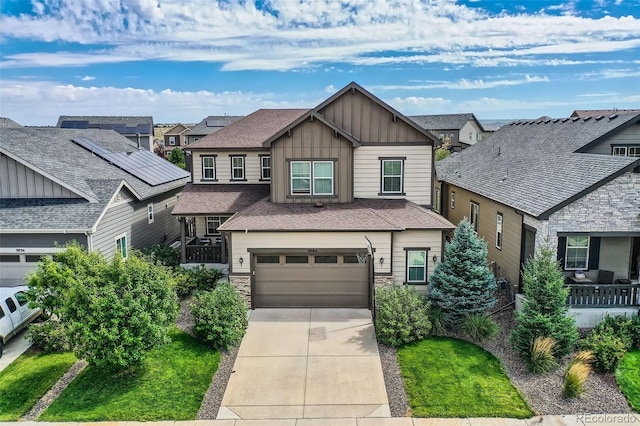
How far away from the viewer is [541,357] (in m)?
12.1

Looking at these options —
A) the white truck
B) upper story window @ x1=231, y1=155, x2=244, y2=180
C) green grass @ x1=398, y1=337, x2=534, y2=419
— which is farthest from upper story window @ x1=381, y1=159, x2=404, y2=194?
the white truck

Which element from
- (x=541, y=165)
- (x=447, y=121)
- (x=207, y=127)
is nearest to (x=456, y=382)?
(x=541, y=165)

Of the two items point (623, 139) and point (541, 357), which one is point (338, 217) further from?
point (623, 139)

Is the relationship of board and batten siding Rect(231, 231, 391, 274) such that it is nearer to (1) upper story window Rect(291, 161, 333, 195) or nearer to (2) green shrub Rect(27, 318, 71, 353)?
(1) upper story window Rect(291, 161, 333, 195)

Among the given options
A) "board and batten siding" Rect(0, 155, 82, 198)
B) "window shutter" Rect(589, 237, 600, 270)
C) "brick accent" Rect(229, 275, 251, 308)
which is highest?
"board and batten siding" Rect(0, 155, 82, 198)

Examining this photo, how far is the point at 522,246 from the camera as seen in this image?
1567 centimetres

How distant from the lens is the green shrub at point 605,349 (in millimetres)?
12188

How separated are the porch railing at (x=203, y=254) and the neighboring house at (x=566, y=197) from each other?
1103 cm

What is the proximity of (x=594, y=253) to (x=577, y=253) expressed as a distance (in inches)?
22.6

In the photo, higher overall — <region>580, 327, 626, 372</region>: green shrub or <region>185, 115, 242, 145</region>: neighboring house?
<region>185, 115, 242, 145</region>: neighboring house

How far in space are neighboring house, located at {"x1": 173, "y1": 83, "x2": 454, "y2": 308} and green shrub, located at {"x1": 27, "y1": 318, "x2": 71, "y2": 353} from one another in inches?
215

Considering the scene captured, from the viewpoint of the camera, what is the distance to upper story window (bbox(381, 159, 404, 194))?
61.3ft

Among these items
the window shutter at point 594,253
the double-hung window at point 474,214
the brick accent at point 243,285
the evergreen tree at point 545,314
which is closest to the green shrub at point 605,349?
the evergreen tree at point 545,314

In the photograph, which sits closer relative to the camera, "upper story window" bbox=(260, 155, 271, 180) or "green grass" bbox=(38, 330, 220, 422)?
"green grass" bbox=(38, 330, 220, 422)
